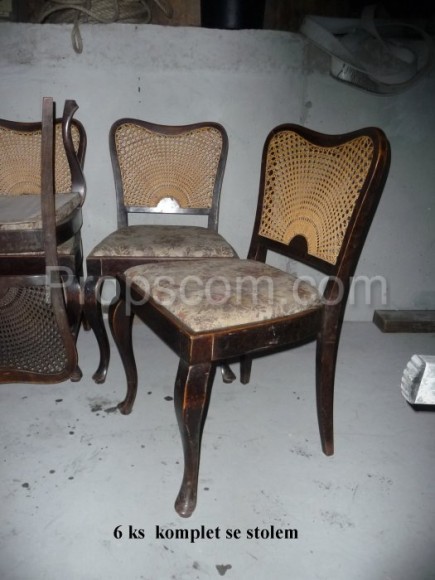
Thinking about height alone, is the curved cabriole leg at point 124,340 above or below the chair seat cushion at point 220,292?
below

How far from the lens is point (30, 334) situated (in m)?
1.60

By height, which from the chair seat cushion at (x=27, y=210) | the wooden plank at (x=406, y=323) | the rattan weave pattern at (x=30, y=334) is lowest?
the wooden plank at (x=406, y=323)

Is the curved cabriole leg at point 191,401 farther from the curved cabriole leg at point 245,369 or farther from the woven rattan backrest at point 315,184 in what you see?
the curved cabriole leg at point 245,369

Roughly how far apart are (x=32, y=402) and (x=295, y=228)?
1149mm

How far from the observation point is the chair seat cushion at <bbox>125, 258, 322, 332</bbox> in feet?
3.28

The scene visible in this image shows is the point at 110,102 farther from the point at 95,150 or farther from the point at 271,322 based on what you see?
the point at 271,322

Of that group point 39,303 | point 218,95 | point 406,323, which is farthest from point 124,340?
point 406,323

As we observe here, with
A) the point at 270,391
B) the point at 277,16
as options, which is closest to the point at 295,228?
the point at 270,391

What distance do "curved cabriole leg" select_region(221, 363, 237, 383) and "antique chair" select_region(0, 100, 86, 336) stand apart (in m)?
0.69

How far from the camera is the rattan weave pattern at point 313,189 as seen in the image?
1.17 metres

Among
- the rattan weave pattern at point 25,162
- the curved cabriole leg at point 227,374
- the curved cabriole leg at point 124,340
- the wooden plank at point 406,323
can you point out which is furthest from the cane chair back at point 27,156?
the wooden plank at point 406,323

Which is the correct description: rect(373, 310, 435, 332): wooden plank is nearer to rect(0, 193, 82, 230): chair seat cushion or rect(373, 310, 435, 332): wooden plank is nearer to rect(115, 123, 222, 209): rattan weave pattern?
rect(115, 123, 222, 209): rattan weave pattern

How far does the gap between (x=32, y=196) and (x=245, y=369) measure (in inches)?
42.9

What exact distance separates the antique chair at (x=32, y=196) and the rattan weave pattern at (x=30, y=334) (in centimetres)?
16
